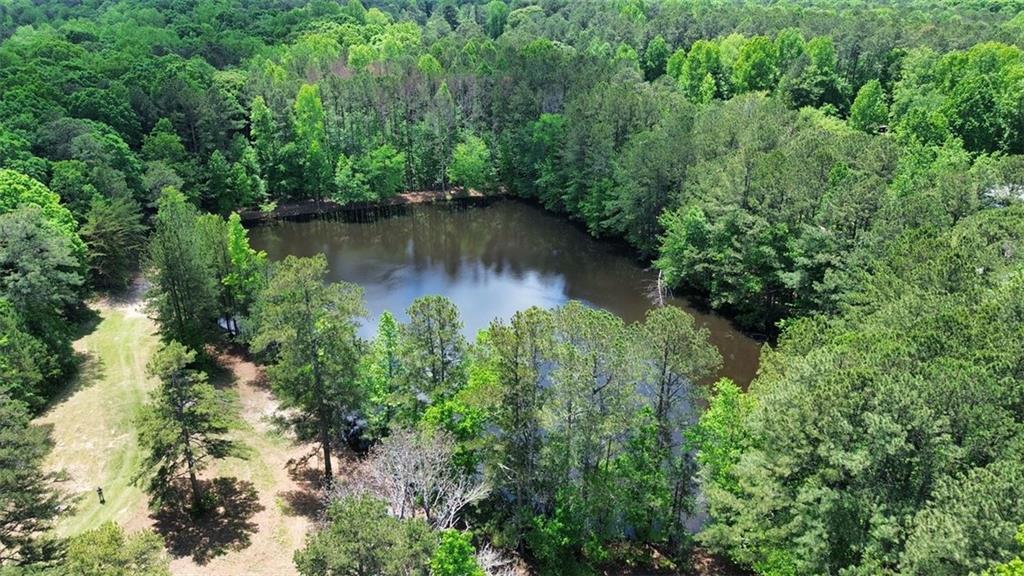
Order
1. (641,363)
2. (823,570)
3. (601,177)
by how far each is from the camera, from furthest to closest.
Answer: (601,177) → (641,363) → (823,570)

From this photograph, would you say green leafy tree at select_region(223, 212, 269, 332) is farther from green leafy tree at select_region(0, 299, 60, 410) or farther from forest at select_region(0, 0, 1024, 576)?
green leafy tree at select_region(0, 299, 60, 410)

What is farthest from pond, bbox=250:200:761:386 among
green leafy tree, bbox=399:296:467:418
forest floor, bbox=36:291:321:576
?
green leafy tree, bbox=399:296:467:418

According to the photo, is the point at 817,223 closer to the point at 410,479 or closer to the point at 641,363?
the point at 641,363

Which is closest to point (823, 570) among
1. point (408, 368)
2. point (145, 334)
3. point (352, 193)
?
point (408, 368)

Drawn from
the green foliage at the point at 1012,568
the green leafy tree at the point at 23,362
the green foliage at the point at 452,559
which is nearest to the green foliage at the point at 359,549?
the green foliage at the point at 452,559

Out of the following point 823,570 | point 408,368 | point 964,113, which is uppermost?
point 964,113

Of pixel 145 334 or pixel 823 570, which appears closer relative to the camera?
pixel 823 570

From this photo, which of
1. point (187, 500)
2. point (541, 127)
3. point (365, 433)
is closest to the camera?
point (187, 500)
